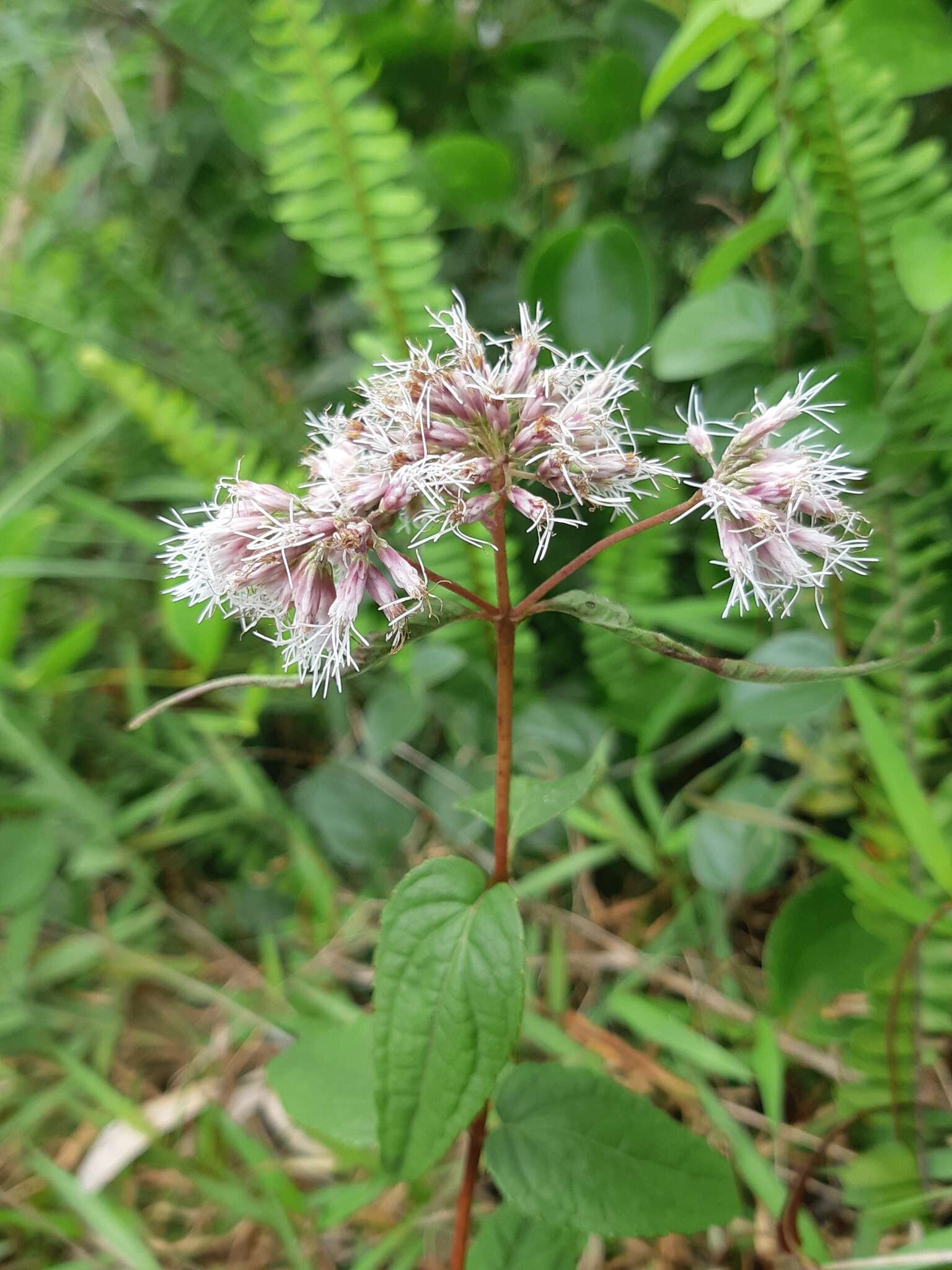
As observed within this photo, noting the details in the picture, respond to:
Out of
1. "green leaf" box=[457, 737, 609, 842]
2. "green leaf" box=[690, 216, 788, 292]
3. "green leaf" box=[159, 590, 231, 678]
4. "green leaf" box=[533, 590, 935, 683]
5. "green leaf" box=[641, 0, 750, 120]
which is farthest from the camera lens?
"green leaf" box=[159, 590, 231, 678]

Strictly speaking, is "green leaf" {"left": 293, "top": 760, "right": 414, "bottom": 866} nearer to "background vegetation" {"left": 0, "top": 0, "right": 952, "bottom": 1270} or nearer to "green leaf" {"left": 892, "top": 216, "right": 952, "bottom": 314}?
"background vegetation" {"left": 0, "top": 0, "right": 952, "bottom": 1270}

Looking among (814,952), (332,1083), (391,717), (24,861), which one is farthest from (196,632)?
(814,952)

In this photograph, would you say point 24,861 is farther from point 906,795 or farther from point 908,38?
point 908,38

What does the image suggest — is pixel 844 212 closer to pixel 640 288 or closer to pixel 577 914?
pixel 640 288

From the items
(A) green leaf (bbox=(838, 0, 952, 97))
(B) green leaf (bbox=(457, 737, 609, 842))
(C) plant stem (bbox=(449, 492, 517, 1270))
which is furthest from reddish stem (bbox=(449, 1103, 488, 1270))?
(A) green leaf (bbox=(838, 0, 952, 97))

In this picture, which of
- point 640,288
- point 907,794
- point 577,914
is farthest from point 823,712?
point 640,288

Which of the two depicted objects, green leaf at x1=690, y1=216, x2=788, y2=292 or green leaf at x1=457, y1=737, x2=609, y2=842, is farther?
green leaf at x1=690, y1=216, x2=788, y2=292

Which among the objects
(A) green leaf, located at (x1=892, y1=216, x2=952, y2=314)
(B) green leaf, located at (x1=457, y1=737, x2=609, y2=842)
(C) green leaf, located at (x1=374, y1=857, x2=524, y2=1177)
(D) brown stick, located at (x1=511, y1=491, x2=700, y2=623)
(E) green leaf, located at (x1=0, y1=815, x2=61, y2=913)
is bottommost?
(C) green leaf, located at (x1=374, y1=857, x2=524, y2=1177)
